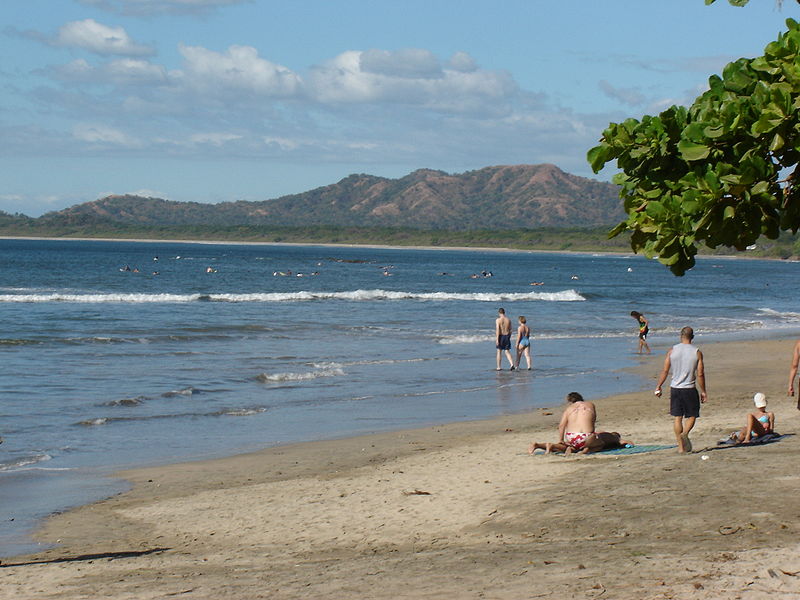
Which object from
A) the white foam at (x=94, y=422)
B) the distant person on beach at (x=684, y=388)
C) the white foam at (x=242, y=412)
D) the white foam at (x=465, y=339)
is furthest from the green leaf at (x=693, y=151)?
the white foam at (x=465, y=339)

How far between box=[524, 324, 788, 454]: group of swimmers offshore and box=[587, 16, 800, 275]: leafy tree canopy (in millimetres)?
6482

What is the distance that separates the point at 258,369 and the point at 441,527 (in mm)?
14843

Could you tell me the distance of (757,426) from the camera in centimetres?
1229

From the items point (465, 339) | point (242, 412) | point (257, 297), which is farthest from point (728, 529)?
point (257, 297)

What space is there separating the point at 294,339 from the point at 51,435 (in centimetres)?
1629

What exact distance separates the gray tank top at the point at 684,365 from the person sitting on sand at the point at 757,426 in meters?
1.17

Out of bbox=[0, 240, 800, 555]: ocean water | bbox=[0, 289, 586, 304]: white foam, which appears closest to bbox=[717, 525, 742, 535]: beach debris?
bbox=[0, 240, 800, 555]: ocean water

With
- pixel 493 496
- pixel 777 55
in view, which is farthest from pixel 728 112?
pixel 493 496

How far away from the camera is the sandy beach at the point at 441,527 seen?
6.89 meters

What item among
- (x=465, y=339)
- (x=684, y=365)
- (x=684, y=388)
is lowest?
(x=465, y=339)

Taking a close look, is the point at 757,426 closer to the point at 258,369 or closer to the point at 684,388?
the point at 684,388

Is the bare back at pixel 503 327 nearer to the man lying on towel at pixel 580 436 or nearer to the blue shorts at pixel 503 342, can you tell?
the blue shorts at pixel 503 342

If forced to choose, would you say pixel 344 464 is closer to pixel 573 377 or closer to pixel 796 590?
pixel 796 590

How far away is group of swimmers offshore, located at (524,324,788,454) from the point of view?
11547 mm
